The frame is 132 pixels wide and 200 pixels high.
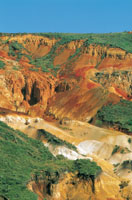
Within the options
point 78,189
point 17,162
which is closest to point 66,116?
point 78,189

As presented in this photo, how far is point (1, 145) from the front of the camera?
44219 millimetres

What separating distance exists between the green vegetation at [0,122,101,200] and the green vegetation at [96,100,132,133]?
32.3 metres

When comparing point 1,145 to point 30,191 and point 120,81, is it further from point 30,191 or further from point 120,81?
point 120,81

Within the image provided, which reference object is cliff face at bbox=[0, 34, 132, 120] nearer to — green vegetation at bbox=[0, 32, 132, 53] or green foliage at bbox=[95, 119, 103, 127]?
green vegetation at bbox=[0, 32, 132, 53]

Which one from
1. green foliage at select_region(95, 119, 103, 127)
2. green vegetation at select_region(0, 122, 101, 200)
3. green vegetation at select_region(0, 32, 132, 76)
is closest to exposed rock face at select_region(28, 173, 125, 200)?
green vegetation at select_region(0, 122, 101, 200)

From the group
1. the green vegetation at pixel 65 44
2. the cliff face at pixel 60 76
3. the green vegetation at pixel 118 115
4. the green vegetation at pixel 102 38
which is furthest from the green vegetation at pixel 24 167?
the green vegetation at pixel 102 38

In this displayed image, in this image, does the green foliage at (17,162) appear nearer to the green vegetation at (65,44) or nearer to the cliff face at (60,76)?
the cliff face at (60,76)

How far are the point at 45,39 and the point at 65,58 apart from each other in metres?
13.0

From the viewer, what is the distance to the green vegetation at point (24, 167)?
36531 mm

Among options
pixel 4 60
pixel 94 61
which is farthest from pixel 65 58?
pixel 4 60

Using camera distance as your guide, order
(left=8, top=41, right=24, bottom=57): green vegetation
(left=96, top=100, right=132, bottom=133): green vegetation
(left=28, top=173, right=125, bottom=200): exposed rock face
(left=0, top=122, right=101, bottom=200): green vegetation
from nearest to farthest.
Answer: (left=0, top=122, right=101, bottom=200): green vegetation
(left=28, top=173, right=125, bottom=200): exposed rock face
(left=96, top=100, right=132, bottom=133): green vegetation
(left=8, top=41, right=24, bottom=57): green vegetation

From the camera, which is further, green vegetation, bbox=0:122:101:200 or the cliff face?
the cliff face

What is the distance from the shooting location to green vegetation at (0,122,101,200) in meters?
36.5

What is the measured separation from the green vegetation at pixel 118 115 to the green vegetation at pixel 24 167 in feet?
106
